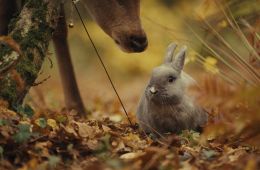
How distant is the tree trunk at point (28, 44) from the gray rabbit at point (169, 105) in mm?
891

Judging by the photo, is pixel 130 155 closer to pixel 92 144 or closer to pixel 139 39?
pixel 92 144

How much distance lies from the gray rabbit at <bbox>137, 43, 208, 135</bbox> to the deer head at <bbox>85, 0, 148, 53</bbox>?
20.5 inches

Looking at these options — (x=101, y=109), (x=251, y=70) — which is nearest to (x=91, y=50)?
(x=101, y=109)

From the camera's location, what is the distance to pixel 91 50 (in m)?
16.8

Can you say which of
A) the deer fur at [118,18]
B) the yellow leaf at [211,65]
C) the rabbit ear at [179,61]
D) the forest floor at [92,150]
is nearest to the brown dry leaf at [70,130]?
the forest floor at [92,150]

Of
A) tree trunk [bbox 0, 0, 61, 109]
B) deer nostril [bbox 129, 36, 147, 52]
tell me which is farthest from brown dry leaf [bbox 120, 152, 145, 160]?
deer nostril [bbox 129, 36, 147, 52]

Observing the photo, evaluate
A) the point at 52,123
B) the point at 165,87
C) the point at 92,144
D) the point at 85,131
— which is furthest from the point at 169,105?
the point at 92,144

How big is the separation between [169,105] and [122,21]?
1081 mm

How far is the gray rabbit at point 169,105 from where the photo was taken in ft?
18.3

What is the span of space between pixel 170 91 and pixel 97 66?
10.5 meters

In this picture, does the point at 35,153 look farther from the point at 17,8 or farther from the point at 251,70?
the point at 17,8

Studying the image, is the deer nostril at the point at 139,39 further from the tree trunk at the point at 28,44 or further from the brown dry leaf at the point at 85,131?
the brown dry leaf at the point at 85,131

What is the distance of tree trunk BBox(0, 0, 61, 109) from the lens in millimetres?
5105

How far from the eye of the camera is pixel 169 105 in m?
5.64
